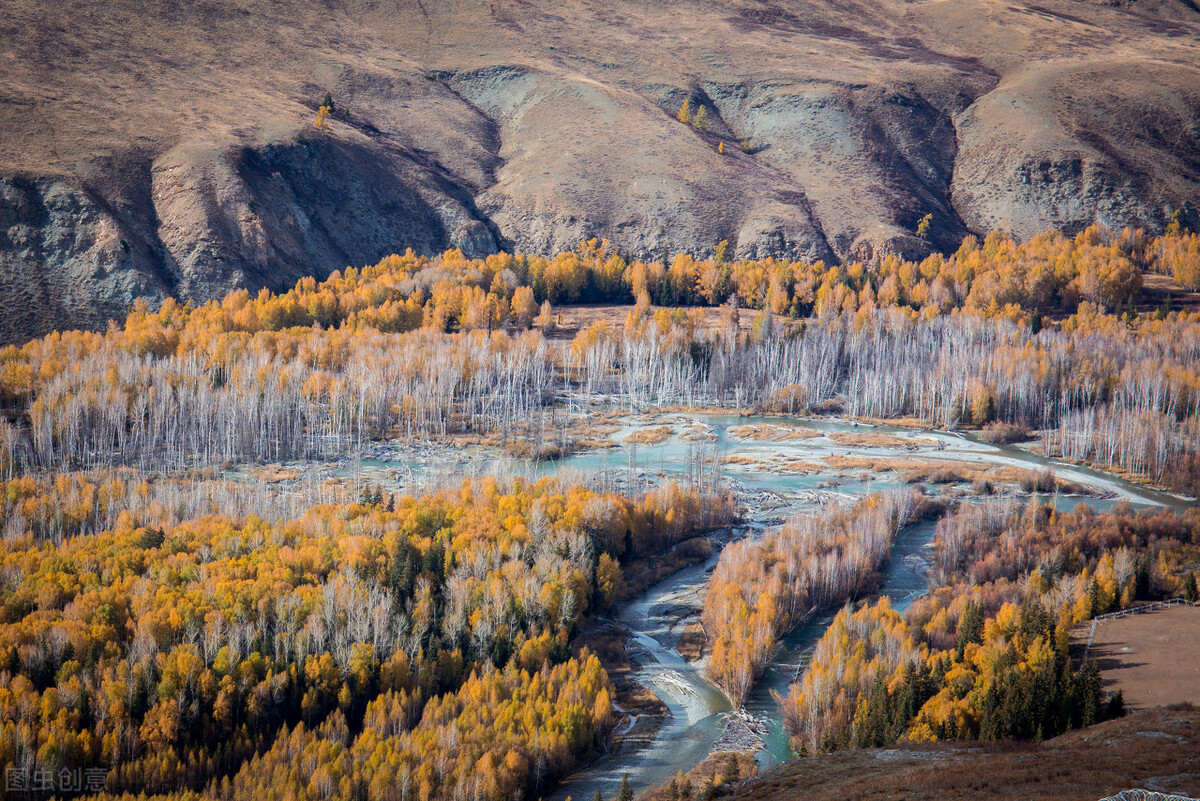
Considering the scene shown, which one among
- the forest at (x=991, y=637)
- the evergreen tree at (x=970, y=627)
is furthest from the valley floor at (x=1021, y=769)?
the evergreen tree at (x=970, y=627)

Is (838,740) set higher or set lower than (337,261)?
lower

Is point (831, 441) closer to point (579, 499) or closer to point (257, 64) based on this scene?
point (579, 499)

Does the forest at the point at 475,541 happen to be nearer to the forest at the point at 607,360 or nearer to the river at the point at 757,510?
the forest at the point at 607,360

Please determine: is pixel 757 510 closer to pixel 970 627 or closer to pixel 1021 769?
pixel 970 627

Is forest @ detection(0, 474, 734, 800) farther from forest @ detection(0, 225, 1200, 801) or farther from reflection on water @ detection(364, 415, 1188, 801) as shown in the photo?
reflection on water @ detection(364, 415, 1188, 801)

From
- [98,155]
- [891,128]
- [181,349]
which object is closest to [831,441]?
[181,349]

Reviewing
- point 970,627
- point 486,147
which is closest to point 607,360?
point 970,627

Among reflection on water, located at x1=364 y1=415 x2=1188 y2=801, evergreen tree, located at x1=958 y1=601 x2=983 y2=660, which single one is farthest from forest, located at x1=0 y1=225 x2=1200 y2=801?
reflection on water, located at x1=364 y1=415 x2=1188 y2=801
